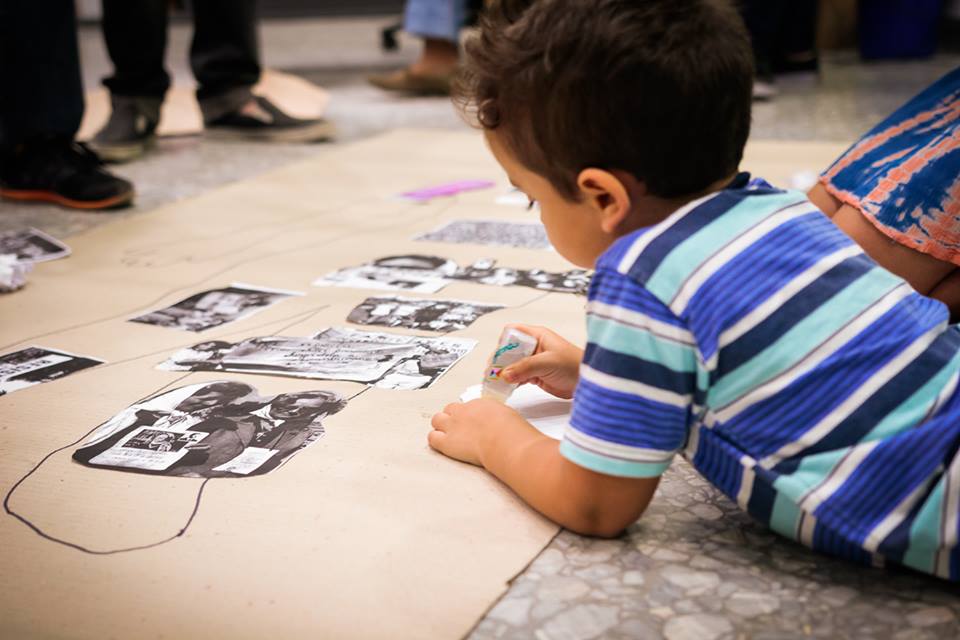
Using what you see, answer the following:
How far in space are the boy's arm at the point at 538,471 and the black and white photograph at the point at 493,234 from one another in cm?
68

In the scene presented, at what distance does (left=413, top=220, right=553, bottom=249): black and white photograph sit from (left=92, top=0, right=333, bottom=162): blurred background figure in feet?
3.12

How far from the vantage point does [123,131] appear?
240 cm

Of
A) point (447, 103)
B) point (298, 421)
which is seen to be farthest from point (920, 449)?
point (447, 103)

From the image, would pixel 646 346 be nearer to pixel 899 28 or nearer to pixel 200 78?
pixel 200 78

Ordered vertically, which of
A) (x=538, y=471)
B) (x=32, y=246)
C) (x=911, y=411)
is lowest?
(x=32, y=246)

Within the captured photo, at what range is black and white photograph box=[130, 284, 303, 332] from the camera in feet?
4.30

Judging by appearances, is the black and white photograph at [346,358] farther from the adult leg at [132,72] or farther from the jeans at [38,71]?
the adult leg at [132,72]

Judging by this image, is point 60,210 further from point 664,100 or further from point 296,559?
point 664,100

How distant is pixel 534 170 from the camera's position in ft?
2.56

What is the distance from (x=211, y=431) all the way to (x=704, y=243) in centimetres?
53

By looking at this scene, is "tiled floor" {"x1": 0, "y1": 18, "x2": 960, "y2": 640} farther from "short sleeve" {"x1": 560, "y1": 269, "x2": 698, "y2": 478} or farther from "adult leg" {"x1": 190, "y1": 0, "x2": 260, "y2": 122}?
"adult leg" {"x1": 190, "y1": 0, "x2": 260, "y2": 122}

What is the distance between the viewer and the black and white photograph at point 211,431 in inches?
36.9

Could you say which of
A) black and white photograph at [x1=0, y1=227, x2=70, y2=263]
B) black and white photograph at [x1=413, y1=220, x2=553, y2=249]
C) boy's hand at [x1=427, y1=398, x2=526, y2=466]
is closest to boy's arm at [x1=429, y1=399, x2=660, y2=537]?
boy's hand at [x1=427, y1=398, x2=526, y2=466]

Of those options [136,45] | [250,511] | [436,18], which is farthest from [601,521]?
[436,18]
